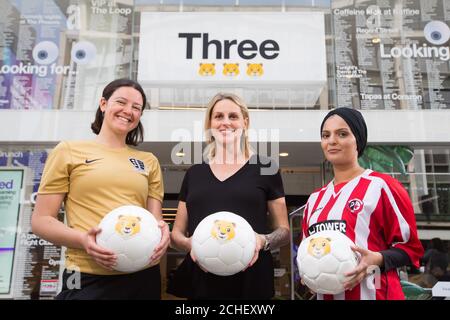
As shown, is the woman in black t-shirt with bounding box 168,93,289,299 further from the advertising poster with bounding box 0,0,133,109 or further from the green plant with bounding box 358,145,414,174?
the advertising poster with bounding box 0,0,133,109

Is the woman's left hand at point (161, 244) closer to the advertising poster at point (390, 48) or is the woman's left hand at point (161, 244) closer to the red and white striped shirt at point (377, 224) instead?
the red and white striped shirt at point (377, 224)

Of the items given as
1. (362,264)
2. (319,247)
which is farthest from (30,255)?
(362,264)

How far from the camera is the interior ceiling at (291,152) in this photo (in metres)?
4.81

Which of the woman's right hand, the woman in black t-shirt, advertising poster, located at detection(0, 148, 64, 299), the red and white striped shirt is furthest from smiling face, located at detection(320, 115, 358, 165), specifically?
advertising poster, located at detection(0, 148, 64, 299)

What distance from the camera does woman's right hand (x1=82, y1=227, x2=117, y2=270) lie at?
169cm

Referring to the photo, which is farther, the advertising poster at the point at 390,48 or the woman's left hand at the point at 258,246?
the advertising poster at the point at 390,48

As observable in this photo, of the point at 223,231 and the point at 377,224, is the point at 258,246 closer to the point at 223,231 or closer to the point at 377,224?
the point at 223,231

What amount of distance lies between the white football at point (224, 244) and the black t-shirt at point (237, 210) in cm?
21

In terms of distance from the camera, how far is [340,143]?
2002 millimetres

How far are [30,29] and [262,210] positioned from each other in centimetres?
417

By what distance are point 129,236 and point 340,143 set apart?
1.07 m

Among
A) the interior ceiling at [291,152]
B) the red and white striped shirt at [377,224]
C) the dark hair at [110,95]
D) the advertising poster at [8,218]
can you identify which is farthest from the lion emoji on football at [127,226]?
the advertising poster at [8,218]

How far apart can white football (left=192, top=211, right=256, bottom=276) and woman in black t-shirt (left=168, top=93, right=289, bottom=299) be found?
0.32 ft

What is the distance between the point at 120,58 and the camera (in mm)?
4922
